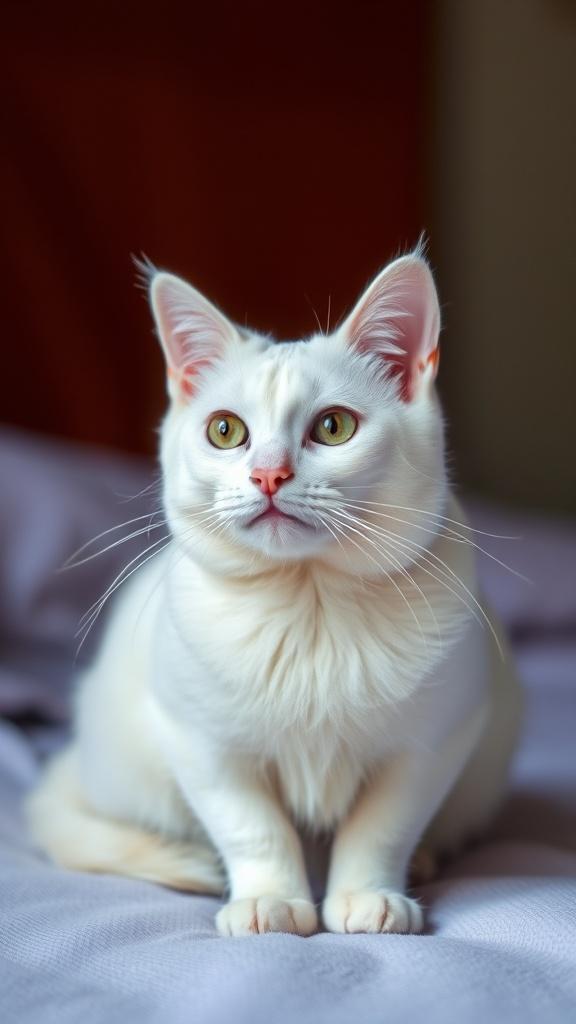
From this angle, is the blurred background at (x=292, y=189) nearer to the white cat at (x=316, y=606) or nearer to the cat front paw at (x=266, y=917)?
the white cat at (x=316, y=606)

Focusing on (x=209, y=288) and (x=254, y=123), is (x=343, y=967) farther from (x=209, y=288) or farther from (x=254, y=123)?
(x=254, y=123)

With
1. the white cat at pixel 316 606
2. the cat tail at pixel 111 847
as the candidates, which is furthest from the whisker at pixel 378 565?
the cat tail at pixel 111 847

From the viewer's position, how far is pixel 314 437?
37.3 inches

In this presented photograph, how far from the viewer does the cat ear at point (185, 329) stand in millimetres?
1045

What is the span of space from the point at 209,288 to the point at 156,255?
0.18 meters

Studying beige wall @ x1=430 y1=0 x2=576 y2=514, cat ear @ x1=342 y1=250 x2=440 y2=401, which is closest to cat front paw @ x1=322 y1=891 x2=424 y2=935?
cat ear @ x1=342 y1=250 x2=440 y2=401

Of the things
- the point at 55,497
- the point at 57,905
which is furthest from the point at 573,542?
the point at 57,905

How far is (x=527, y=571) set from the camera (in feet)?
7.08

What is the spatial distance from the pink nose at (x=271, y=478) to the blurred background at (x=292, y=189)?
6.24 ft

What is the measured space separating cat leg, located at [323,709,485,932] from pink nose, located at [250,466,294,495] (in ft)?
1.02

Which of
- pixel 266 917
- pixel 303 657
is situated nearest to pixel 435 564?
pixel 303 657

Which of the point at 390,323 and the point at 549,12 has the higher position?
the point at 549,12

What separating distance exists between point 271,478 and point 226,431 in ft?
0.38

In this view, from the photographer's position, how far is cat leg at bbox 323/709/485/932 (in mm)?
970
